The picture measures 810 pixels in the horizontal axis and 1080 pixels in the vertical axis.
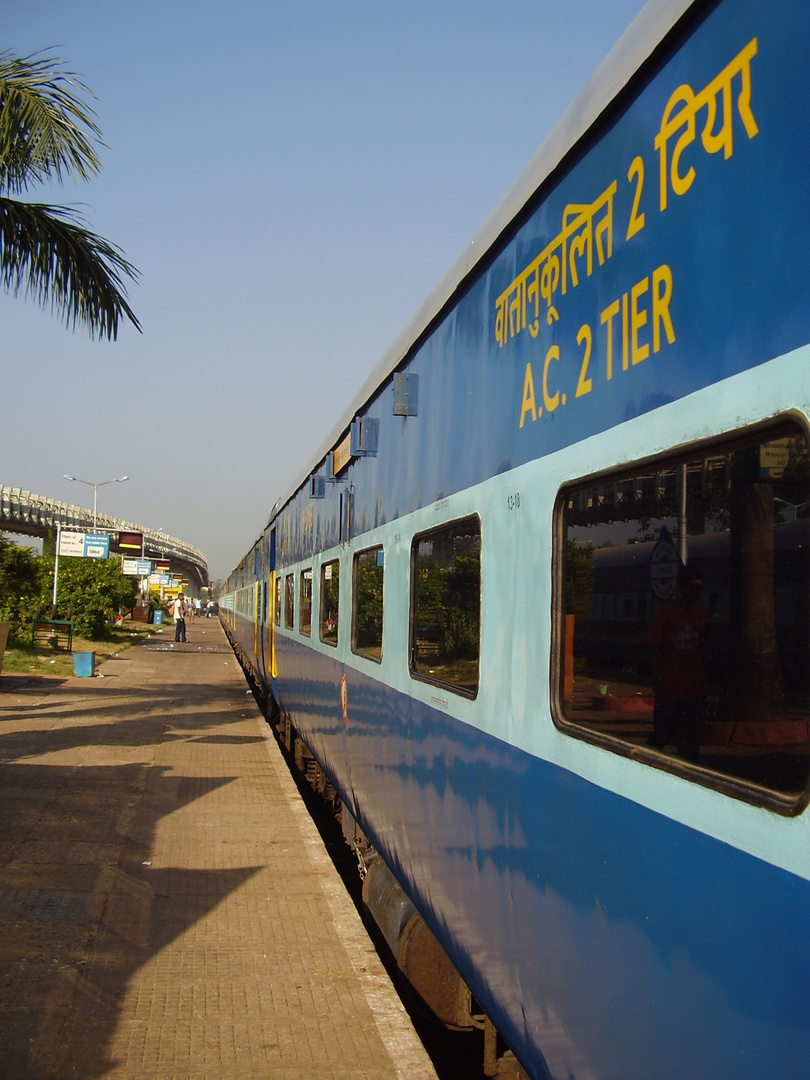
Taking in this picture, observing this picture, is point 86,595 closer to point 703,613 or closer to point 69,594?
point 69,594

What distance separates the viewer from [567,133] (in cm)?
273

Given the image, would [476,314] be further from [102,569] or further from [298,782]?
[102,569]

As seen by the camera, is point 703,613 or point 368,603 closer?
point 703,613

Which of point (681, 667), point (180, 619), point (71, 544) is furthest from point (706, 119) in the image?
point (180, 619)

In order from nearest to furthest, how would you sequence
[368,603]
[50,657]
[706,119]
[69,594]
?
[706,119], [368,603], [50,657], [69,594]

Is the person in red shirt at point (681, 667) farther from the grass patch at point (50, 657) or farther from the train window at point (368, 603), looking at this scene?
the grass patch at point (50, 657)

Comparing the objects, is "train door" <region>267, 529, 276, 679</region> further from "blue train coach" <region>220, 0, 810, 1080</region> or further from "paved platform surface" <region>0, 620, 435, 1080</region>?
"blue train coach" <region>220, 0, 810, 1080</region>

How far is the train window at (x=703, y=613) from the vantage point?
1.75 meters

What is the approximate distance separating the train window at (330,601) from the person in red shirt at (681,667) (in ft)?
16.4

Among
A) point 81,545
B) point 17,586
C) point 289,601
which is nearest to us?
point 289,601

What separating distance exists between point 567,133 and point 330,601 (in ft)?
17.3

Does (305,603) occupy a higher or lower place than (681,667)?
higher

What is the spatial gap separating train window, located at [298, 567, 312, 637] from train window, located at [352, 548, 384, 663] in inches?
106

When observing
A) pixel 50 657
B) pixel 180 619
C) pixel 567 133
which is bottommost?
pixel 50 657
